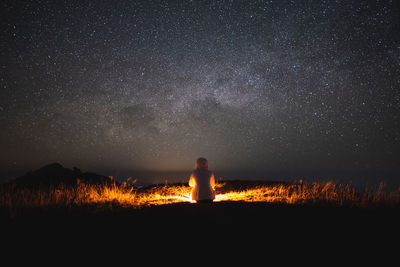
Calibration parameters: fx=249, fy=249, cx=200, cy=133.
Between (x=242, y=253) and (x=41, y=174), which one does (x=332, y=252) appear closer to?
(x=242, y=253)

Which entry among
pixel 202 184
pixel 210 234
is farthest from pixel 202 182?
pixel 210 234

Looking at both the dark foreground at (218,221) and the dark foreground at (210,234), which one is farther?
the dark foreground at (218,221)

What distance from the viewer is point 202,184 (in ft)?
28.7

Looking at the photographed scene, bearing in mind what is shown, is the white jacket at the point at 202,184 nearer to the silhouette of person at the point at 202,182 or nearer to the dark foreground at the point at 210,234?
the silhouette of person at the point at 202,182

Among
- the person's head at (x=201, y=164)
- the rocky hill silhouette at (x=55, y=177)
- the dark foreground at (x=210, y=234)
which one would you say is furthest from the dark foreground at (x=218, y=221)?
the rocky hill silhouette at (x=55, y=177)

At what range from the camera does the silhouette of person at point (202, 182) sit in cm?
859

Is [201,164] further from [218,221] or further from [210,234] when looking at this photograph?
[210,234]

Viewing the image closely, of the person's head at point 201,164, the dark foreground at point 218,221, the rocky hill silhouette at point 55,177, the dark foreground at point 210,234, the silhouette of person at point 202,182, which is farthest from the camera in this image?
the rocky hill silhouette at point 55,177

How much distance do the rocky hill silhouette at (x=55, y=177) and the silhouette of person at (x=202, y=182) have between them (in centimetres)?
654

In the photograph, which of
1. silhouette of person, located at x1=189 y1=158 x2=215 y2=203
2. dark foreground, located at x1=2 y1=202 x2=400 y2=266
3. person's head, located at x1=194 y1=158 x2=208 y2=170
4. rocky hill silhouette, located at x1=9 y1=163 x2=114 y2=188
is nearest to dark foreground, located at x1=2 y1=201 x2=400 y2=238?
dark foreground, located at x1=2 y1=202 x2=400 y2=266

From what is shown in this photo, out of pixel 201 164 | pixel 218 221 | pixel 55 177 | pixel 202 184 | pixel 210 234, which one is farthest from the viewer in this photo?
pixel 55 177

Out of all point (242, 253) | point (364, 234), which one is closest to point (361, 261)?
point (364, 234)

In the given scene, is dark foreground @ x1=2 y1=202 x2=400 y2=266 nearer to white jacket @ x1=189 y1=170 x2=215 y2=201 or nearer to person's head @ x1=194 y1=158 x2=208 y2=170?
white jacket @ x1=189 y1=170 x2=215 y2=201

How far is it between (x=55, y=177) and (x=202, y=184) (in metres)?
9.21
